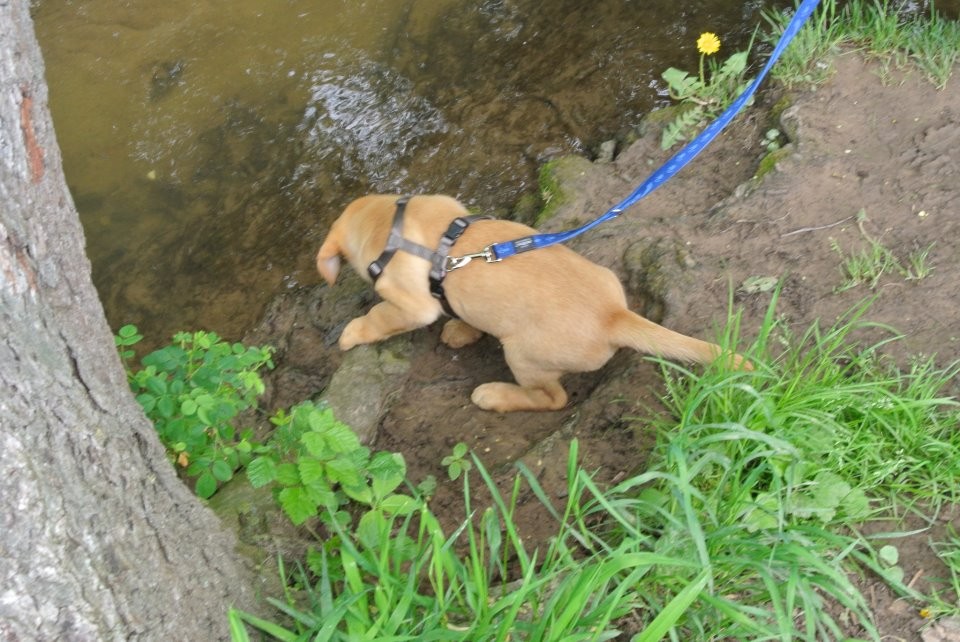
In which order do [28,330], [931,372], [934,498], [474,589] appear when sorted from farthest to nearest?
[931,372], [934,498], [474,589], [28,330]

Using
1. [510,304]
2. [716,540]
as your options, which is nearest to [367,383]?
[510,304]

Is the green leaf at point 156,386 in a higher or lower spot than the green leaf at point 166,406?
higher

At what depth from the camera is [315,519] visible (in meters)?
2.57

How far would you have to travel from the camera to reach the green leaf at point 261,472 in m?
2.16

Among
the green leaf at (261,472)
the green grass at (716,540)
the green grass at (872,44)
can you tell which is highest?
the green grass at (872,44)

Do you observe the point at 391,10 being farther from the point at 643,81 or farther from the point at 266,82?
the point at 643,81

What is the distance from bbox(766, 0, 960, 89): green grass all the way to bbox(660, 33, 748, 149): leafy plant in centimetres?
19

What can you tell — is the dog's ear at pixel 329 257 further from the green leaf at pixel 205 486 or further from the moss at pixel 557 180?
the green leaf at pixel 205 486

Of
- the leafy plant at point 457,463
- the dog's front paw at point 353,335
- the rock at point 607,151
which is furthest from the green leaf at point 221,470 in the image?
the rock at point 607,151

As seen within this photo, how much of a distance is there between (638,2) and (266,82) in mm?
2384

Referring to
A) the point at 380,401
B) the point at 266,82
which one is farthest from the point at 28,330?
the point at 266,82

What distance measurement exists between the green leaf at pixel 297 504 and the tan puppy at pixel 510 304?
3.24 feet

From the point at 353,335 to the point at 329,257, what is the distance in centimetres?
34

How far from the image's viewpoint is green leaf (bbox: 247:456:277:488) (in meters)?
2.16
